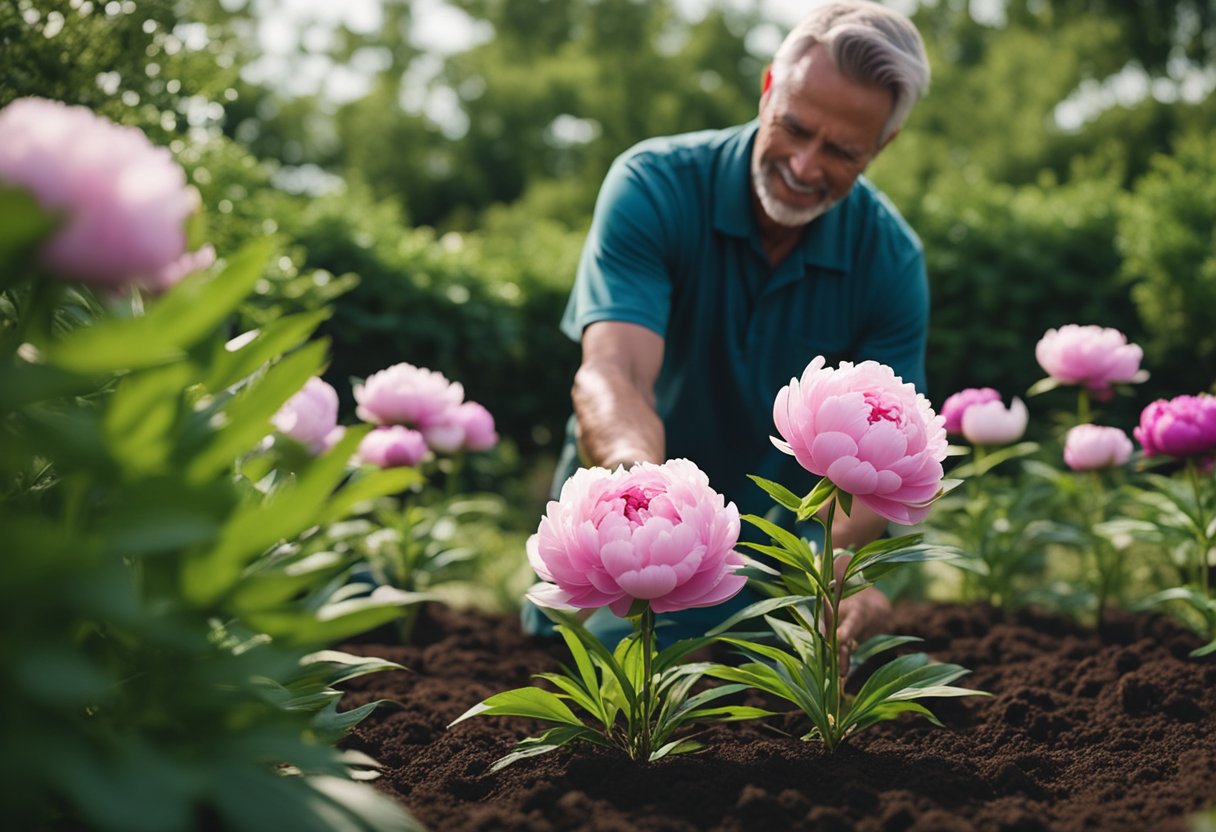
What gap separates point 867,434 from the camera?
1.46 m

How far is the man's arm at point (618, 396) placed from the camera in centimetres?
229

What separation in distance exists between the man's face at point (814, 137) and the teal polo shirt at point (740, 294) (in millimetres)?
218

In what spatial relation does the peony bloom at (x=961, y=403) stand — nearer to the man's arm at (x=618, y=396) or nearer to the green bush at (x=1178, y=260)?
the man's arm at (x=618, y=396)

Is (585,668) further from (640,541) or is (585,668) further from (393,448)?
(393,448)

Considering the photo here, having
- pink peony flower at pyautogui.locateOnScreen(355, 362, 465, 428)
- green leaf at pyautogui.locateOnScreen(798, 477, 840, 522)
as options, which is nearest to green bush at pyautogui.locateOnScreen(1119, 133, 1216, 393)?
pink peony flower at pyautogui.locateOnScreen(355, 362, 465, 428)

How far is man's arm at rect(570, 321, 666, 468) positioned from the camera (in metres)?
2.29

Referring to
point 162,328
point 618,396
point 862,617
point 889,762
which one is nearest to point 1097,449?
point 862,617

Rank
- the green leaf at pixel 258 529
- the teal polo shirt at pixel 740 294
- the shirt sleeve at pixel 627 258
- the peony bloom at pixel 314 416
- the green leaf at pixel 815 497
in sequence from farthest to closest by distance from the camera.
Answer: the teal polo shirt at pixel 740 294 < the shirt sleeve at pixel 627 258 < the peony bloom at pixel 314 416 < the green leaf at pixel 815 497 < the green leaf at pixel 258 529

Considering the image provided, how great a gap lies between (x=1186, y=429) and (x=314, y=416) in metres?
1.92

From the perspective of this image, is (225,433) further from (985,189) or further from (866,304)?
(985,189)

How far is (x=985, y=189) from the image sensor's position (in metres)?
6.27

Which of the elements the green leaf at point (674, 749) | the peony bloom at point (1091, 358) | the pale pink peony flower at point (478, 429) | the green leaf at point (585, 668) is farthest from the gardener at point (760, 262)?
the green leaf at point (674, 749)

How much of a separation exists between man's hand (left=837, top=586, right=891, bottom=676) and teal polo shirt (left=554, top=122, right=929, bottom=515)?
800 millimetres

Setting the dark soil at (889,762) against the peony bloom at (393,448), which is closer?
the dark soil at (889,762)
